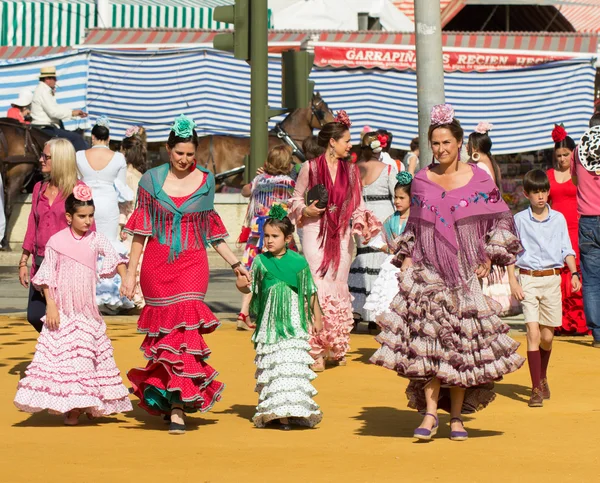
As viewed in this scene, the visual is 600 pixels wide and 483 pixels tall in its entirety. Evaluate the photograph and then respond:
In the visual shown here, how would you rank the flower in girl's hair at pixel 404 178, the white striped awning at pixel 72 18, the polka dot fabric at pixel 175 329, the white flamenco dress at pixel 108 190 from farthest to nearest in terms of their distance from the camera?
the white striped awning at pixel 72 18
the white flamenco dress at pixel 108 190
the flower in girl's hair at pixel 404 178
the polka dot fabric at pixel 175 329

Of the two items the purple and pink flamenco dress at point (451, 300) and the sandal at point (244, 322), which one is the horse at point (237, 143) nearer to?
the sandal at point (244, 322)

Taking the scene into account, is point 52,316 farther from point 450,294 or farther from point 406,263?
point 450,294

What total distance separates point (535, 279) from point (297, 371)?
2.22 metres

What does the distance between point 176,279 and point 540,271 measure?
2894mm

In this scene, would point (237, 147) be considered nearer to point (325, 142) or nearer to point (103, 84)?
point (103, 84)

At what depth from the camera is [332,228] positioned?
11.3 meters

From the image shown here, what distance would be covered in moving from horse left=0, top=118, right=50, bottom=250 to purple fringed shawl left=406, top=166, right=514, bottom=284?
13320 millimetres

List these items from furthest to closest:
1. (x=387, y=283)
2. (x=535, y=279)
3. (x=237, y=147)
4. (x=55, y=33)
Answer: (x=55, y=33), (x=237, y=147), (x=387, y=283), (x=535, y=279)

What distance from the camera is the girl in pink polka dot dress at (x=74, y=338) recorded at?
343 inches

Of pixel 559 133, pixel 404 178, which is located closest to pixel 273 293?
pixel 404 178

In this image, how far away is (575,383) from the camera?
10.7m

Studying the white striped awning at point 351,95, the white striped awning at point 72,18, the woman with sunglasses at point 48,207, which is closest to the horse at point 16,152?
the white striped awning at point 351,95

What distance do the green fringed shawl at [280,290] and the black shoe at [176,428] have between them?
Answer: 0.81 metres

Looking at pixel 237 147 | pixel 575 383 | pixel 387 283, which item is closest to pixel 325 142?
pixel 387 283
